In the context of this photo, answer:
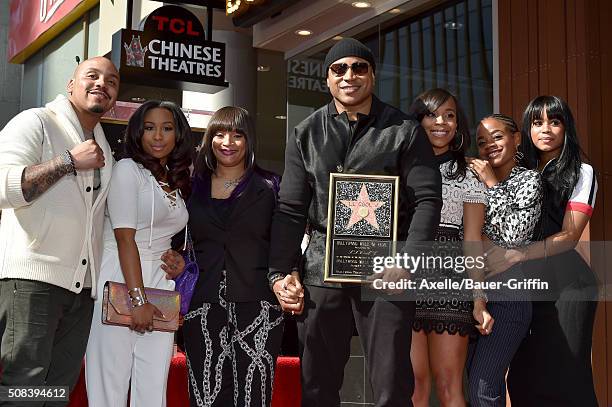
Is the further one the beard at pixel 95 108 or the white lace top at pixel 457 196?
the white lace top at pixel 457 196

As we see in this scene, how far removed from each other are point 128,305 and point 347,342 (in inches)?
42.5

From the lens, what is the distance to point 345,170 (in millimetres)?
3865

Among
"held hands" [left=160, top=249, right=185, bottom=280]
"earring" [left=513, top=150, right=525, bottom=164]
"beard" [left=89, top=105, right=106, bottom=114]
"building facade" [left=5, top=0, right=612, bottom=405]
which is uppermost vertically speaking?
"building facade" [left=5, top=0, right=612, bottom=405]

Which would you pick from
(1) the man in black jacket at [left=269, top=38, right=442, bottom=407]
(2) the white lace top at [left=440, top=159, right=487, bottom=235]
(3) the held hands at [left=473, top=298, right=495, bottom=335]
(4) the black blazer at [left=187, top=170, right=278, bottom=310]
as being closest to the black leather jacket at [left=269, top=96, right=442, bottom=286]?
(1) the man in black jacket at [left=269, top=38, right=442, bottom=407]

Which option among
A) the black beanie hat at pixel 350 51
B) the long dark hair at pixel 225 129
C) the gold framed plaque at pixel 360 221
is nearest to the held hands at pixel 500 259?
the gold framed plaque at pixel 360 221

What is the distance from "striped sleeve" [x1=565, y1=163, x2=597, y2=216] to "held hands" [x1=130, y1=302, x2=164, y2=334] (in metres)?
2.37

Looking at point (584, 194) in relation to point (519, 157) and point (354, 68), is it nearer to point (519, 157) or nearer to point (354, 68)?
point (519, 157)

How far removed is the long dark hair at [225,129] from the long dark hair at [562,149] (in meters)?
1.65

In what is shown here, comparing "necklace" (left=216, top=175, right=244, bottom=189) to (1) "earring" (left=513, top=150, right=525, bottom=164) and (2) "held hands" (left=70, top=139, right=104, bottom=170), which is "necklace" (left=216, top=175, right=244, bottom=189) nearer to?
A: (2) "held hands" (left=70, top=139, right=104, bottom=170)

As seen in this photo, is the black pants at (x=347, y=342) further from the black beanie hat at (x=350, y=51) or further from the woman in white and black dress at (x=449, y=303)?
the black beanie hat at (x=350, y=51)

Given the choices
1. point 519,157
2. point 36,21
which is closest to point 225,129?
point 519,157

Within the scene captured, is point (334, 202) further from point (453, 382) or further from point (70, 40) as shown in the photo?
point (70, 40)

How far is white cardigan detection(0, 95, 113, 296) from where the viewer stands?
12.0ft

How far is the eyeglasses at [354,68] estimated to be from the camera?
393cm
